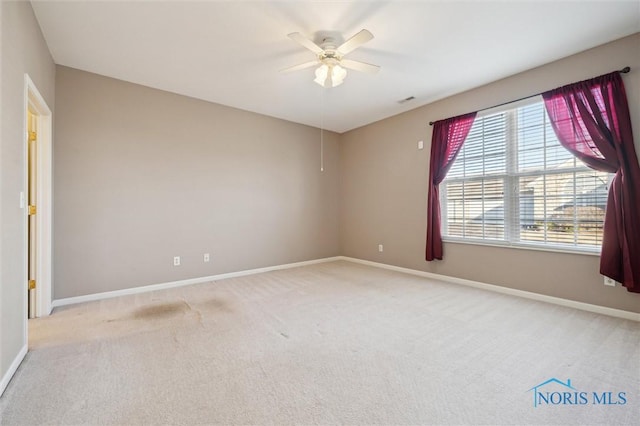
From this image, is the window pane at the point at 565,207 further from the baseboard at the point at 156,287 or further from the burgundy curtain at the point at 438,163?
the baseboard at the point at 156,287

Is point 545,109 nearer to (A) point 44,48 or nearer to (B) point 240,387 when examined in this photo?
(B) point 240,387

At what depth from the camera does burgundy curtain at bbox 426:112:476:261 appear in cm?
404

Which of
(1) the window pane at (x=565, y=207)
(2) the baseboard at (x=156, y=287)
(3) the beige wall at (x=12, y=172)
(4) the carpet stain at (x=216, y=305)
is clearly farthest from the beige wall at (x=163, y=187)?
(1) the window pane at (x=565, y=207)

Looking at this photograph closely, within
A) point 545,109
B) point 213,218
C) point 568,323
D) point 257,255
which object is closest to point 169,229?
point 213,218

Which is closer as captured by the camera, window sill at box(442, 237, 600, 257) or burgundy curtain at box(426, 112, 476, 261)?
window sill at box(442, 237, 600, 257)

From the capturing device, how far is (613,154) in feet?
8.95

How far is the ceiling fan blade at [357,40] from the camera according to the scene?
2.25m

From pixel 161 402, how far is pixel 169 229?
278 cm

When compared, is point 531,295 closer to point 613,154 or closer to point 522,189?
point 522,189

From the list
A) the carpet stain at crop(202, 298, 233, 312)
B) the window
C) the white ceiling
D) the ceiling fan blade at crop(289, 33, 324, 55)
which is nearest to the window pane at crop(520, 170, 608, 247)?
the window

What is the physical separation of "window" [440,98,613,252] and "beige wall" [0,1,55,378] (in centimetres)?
468

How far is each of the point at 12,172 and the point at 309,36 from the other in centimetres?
262

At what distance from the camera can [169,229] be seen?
12.7ft

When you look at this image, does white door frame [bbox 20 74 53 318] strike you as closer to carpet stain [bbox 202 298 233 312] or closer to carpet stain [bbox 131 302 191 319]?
carpet stain [bbox 131 302 191 319]
